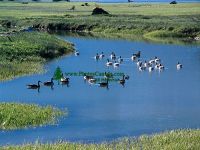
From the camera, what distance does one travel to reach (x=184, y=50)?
6619 centimetres

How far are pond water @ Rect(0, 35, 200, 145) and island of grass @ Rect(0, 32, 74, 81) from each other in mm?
1438

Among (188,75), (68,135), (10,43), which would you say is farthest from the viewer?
(10,43)

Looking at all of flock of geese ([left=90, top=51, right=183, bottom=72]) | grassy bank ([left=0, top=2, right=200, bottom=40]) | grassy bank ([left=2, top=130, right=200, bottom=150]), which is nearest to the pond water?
flock of geese ([left=90, top=51, right=183, bottom=72])

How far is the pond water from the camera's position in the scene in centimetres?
2811

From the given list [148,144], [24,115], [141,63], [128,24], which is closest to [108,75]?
[141,63]

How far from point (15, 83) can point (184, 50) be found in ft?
96.7

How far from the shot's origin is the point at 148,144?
82.0 feet

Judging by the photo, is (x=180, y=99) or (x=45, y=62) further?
(x=45, y=62)

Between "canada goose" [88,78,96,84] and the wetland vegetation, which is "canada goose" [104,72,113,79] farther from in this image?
the wetland vegetation

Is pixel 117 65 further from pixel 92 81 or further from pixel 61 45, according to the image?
pixel 61 45

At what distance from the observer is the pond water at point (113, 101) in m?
28.1

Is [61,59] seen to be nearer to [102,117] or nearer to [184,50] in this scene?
[184,50]

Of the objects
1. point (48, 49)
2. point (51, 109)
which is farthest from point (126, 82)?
point (48, 49)

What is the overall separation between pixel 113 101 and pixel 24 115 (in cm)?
755
